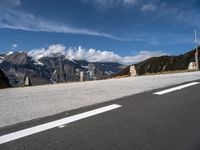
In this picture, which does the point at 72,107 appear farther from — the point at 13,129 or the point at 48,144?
the point at 48,144

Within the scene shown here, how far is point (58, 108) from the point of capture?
765 centimetres

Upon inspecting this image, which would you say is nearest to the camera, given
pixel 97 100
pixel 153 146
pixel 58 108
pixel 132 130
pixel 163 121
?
pixel 153 146

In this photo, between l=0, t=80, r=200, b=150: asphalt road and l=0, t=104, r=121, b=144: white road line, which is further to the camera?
l=0, t=104, r=121, b=144: white road line

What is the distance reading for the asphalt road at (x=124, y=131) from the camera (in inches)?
187

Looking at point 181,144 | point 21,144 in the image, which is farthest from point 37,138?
point 181,144

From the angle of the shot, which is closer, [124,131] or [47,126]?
[124,131]

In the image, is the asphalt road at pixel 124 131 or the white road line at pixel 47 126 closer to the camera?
the asphalt road at pixel 124 131

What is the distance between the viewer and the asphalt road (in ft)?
15.6

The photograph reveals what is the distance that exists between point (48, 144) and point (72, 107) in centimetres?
298

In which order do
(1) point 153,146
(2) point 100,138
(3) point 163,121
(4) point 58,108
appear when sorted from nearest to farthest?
(1) point 153,146
(2) point 100,138
(3) point 163,121
(4) point 58,108

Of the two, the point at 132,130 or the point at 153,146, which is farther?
the point at 132,130

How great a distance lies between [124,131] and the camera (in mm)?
5488

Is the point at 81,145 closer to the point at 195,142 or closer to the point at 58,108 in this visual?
the point at 195,142

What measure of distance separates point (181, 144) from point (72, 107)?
3485 mm
